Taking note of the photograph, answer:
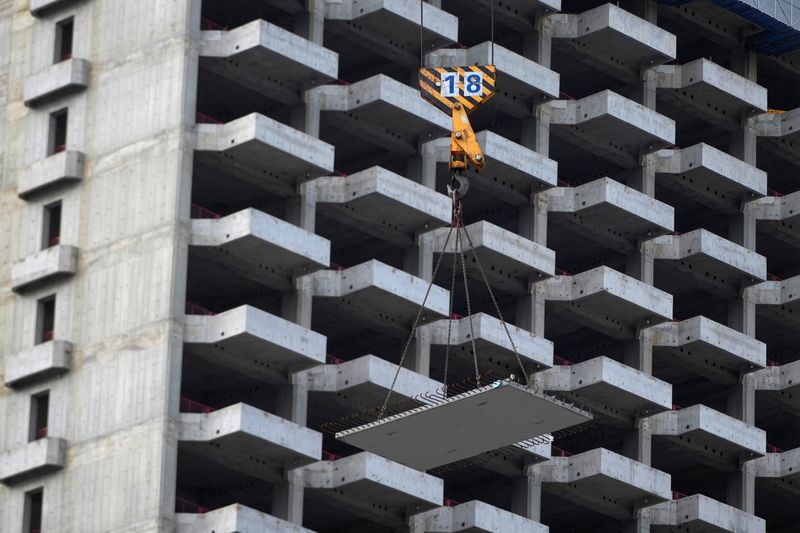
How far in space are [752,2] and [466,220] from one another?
15.7 metres

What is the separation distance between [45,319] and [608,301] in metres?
23.6

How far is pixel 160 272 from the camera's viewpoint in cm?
12162

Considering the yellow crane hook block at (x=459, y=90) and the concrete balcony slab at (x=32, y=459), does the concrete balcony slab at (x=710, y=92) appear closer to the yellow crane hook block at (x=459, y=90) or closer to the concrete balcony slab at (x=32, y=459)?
the yellow crane hook block at (x=459, y=90)

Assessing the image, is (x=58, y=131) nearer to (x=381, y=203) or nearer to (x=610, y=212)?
(x=381, y=203)

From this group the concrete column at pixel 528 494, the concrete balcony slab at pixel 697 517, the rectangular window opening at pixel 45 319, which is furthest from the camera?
the concrete balcony slab at pixel 697 517

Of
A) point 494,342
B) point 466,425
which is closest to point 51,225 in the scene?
point 494,342

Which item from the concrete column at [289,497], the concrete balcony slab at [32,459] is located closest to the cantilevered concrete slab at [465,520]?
the concrete column at [289,497]

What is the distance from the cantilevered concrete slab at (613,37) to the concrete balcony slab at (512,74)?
276cm

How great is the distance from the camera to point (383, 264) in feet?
413

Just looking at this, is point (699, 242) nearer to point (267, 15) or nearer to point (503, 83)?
point (503, 83)

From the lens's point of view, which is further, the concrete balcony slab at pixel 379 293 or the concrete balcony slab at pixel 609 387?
the concrete balcony slab at pixel 609 387

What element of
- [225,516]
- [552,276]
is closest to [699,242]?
[552,276]

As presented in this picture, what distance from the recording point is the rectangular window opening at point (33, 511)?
121875mm

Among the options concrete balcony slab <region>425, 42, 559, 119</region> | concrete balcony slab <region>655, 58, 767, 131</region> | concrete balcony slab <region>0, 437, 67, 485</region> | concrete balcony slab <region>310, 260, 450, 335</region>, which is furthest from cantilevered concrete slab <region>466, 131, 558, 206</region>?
concrete balcony slab <region>0, 437, 67, 485</region>
